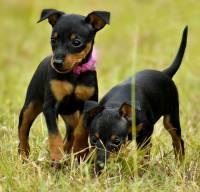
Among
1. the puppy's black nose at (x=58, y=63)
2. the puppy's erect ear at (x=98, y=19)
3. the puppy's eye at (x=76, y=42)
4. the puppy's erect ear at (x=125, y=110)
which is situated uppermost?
the puppy's erect ear at (x=98, y=19)

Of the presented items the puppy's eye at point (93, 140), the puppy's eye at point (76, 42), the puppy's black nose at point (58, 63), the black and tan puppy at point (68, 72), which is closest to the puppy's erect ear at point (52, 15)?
the black and tan puppy at point (68, 72)

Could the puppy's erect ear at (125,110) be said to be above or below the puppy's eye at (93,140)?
above

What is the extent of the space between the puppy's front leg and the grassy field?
12 cm

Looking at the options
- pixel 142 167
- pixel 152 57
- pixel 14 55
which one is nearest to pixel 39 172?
pixel 142 167

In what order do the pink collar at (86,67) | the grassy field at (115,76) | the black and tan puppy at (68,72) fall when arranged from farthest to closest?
the pink collar at (86,67)
the black and tan puppy at (68,72)
the grassy field at (115,76)

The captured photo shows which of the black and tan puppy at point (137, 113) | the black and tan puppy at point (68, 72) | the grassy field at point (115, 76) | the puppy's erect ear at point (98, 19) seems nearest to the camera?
the grassy field at point (115, 76)

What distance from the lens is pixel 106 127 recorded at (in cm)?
673

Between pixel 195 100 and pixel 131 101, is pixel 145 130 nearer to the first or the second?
pixel 131 101

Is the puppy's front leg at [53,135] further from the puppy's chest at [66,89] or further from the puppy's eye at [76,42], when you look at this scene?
Result: the puppy's eye at [76,42]

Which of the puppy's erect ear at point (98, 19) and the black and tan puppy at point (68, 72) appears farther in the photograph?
the puppy's erect ear at point (98, 19)

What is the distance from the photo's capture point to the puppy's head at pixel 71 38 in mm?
6930

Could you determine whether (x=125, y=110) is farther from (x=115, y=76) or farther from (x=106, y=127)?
(x=115, y=76)

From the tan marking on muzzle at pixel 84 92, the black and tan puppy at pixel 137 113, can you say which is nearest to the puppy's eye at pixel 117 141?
the black and tan puppy at pixel 137 113

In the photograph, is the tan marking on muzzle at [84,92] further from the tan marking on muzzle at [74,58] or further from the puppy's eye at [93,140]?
the puppy's eye at [93,140]
